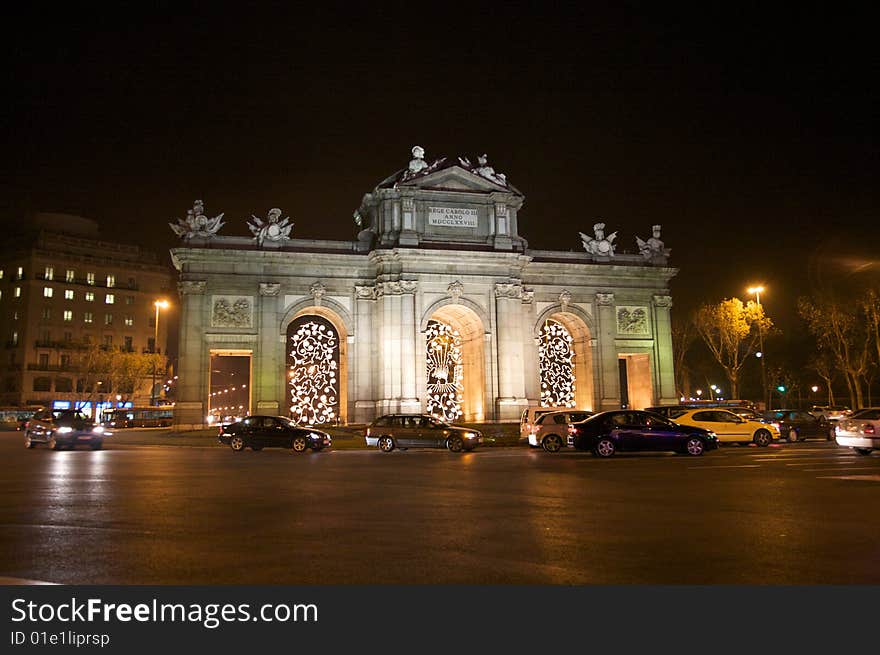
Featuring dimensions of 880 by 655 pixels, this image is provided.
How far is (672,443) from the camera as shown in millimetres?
22734

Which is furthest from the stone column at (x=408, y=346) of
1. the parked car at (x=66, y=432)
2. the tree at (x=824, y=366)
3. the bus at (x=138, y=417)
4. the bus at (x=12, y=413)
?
the bus at (x=12, y=413)

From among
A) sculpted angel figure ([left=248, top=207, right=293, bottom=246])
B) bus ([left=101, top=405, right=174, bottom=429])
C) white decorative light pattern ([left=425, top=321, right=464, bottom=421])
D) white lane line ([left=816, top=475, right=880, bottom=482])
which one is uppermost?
sculpted angel figure ([left=248, top=207, right=293, bottom=246])

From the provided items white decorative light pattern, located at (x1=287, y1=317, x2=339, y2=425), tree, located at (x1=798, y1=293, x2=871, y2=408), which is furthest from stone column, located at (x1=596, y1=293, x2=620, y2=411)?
white decorative light pattern, located at (x1=287, y1=317, x2=339, y2=425)

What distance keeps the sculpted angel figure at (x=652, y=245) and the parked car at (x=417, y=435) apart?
26801mm

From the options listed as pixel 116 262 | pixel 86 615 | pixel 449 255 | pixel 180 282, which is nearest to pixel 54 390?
pixel 116 262

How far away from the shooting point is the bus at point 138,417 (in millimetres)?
64062

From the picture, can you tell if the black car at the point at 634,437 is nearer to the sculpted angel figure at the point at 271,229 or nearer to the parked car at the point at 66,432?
the parked car at the point at 66,432

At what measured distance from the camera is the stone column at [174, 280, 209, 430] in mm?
41162

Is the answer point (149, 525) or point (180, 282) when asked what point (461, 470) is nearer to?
point (149, 525)

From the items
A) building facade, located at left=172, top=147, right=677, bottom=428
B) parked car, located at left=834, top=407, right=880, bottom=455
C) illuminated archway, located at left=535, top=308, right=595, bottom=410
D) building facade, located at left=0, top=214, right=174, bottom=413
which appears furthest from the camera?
building facade, located at left=0, top=214, right=174, bottom=413

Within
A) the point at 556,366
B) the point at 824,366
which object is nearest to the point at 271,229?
the point at 556,366

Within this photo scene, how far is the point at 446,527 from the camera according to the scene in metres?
9.12

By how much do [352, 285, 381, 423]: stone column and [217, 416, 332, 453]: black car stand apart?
1361 cm

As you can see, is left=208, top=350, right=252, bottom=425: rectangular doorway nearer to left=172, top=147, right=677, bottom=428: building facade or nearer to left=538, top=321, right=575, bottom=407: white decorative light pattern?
left=172, top=147, right=677, bottom=428: building facade
